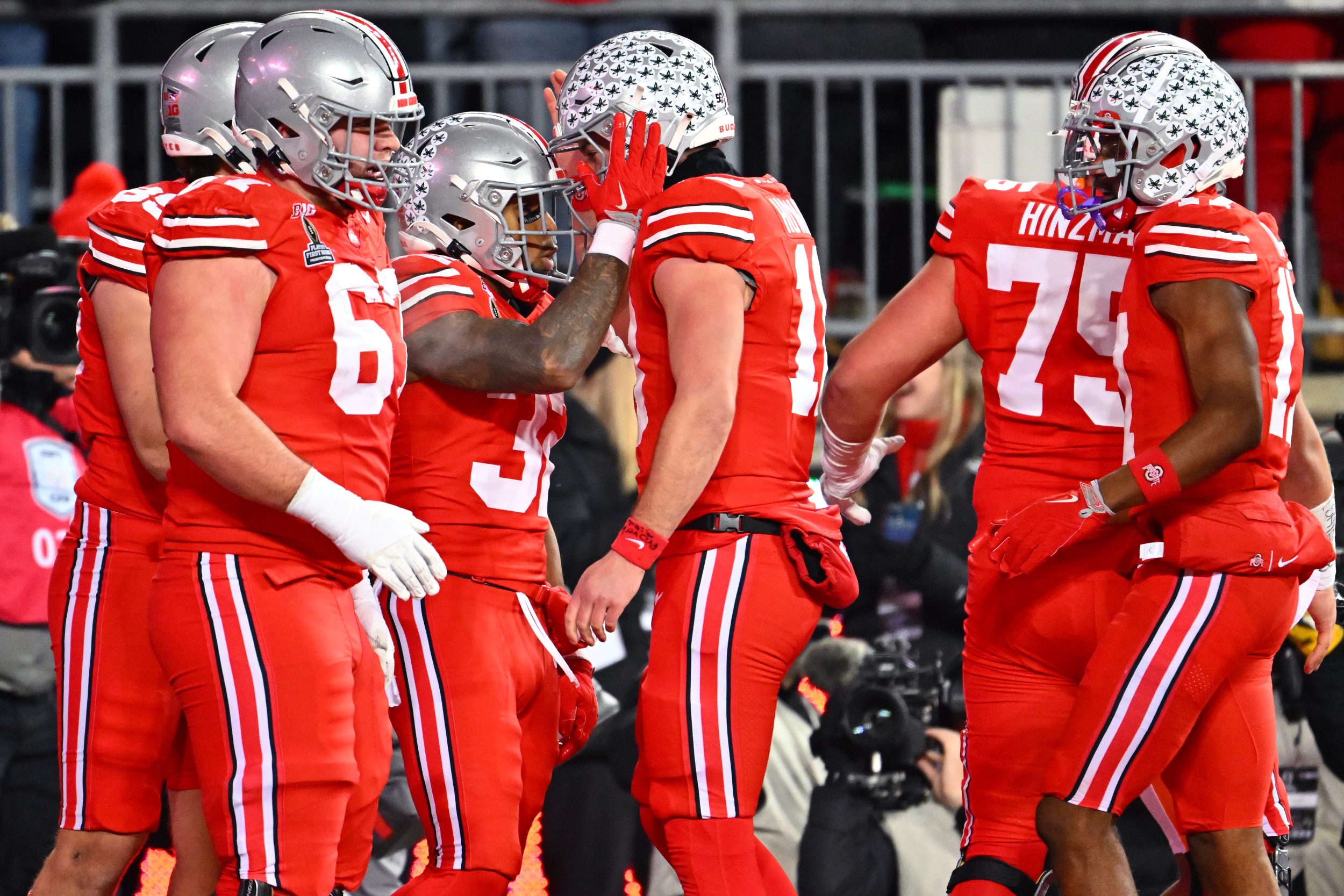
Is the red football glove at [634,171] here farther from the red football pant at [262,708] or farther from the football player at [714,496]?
the red football pant at [262,708]

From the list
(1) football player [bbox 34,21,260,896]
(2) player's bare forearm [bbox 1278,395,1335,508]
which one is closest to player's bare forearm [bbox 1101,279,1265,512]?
(2) player's bare forearm [bbox 1278,395,1335,508]

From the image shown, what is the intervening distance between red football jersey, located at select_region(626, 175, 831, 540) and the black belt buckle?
1 centimetres

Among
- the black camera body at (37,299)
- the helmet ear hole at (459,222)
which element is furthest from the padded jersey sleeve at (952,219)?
the black camera body at (37,299)

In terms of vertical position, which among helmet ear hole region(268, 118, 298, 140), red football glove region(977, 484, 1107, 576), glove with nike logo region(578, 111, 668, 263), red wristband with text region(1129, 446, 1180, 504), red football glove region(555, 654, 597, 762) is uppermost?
helmet ear hole region(268, 118, 298, 140)

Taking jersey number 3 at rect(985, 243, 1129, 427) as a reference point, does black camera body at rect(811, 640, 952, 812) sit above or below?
below

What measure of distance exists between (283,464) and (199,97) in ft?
3.71

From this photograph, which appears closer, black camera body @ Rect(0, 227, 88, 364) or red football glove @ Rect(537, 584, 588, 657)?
red football glove @ Rect(537, 584, 588, 657)

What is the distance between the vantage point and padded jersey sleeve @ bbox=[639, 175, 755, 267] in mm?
3012

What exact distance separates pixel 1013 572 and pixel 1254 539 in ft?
1.44

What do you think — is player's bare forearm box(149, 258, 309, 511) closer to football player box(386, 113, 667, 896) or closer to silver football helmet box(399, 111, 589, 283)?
football player box(386, 113, 667, 896)

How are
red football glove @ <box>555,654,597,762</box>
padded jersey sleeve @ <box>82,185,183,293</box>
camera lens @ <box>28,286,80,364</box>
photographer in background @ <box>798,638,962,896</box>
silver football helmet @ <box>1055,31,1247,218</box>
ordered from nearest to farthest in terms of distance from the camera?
silver football helmet @ <box>1055,31,1247,218</box>, padded jersey sleeve @ <box>82,185,183,293</box>, red football glove @ <box>555,654,597,762</box>, photographer in background @ <box>798,638,962,896</box>, camera lens @ <box>28,286,80,364</box>

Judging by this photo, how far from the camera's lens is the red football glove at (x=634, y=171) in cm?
316

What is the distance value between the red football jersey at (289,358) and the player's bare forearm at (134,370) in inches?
14.9

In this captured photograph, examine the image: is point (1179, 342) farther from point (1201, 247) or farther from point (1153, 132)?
point (1153, 132)
